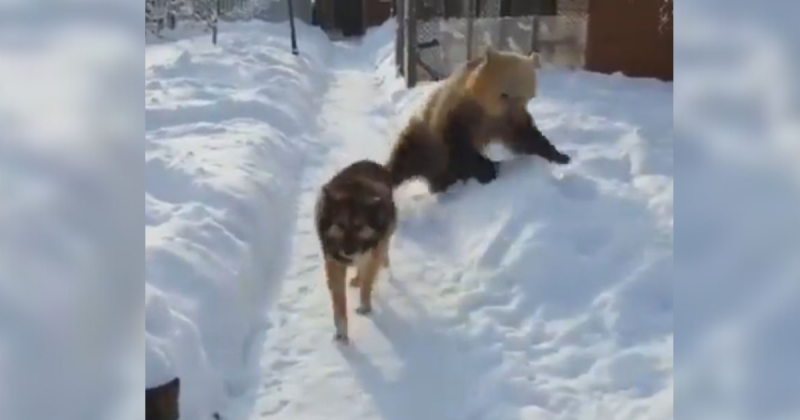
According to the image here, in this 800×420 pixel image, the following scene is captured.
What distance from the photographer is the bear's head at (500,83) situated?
8336 millimetres

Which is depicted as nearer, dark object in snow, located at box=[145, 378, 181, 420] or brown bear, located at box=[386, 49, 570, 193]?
dark object in snow, located at box=[145, 378, 181, 420]

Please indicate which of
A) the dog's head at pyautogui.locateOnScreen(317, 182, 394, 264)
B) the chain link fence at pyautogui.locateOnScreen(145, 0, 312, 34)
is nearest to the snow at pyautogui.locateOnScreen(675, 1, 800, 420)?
the dog's head at pyautogui.locateOnScreen(317, 182, 394, 264)

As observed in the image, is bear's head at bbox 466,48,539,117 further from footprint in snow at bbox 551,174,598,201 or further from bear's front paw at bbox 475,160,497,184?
footprint in snow at bbox 551,174,598,201

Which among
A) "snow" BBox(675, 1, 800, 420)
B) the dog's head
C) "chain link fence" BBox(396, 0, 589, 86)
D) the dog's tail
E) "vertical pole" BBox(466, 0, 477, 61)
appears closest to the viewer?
"snow" BBox(675, 1, 800, 420)

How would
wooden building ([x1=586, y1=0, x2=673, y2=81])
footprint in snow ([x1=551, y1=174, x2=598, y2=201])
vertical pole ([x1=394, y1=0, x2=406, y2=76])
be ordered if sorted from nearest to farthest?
footprint in snow ([x1=551, y1=174, x2=598, y2=201]) < wooden building ([x1=586, y1=0, x2=673, y2=81]) < vertical pole ([x1=394, y1=0, x2=406, y2=76])

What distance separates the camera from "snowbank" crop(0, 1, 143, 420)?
52.0 inches

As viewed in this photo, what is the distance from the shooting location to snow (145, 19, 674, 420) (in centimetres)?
466

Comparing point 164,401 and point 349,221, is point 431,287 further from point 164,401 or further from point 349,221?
point 164,401

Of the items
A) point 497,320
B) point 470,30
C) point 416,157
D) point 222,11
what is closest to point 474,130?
point 416,157

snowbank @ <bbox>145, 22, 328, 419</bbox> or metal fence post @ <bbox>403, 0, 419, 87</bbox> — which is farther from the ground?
metal fence post @ <bbox>403, 0, 419, 87</bbox>

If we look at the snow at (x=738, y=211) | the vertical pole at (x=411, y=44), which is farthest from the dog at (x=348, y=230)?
the vertical pole at (x=411, y=44)

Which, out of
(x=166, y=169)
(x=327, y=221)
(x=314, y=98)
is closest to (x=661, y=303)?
(x=327, y=221)

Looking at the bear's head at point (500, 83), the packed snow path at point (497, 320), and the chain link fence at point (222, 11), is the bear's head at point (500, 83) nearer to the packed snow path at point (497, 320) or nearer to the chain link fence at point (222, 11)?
the packed snow path at point (497, 320)

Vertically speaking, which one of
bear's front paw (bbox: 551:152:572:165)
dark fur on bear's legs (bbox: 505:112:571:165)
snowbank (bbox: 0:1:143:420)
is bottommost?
bear's front paw (bbox: 551:152:572:165)
